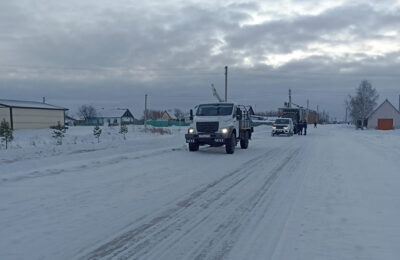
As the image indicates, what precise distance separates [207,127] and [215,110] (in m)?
1.21

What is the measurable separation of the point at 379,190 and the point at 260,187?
8.73 ft

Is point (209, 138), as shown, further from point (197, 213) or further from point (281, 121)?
point (281, 121)

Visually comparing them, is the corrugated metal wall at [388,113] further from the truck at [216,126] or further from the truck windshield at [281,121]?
the truck at [216,126]

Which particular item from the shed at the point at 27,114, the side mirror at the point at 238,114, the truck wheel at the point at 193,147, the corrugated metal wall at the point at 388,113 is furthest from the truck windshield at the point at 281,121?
the corrugated metal wall at the point at 388,113

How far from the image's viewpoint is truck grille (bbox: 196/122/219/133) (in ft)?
52.4

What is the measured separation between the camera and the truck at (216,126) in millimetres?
15852

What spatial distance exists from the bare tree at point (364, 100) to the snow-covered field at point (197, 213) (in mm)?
65856

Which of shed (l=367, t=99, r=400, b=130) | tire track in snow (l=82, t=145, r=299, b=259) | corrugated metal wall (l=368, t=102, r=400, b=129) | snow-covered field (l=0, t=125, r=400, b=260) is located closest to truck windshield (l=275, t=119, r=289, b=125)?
snow-covered field (l=0, t=125, r=400, b=260)

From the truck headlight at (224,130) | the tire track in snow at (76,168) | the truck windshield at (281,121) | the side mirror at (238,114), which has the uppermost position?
the side mirror at (238,114)

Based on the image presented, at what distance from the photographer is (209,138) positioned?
15945 millimetres

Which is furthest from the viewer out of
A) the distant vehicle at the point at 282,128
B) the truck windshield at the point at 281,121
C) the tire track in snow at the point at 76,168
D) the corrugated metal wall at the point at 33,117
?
the corrugated metal wall at the point at 33,117

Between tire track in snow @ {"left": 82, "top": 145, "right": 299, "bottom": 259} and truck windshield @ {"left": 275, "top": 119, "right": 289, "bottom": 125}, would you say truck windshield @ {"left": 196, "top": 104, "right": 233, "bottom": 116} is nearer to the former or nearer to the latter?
tire track in snow @ {"left": 82, "top": 145, "right": 299, "bottom": 259}

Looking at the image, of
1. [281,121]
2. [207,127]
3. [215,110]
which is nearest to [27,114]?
[281,121]

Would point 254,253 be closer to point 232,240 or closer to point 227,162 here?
point 232,240
